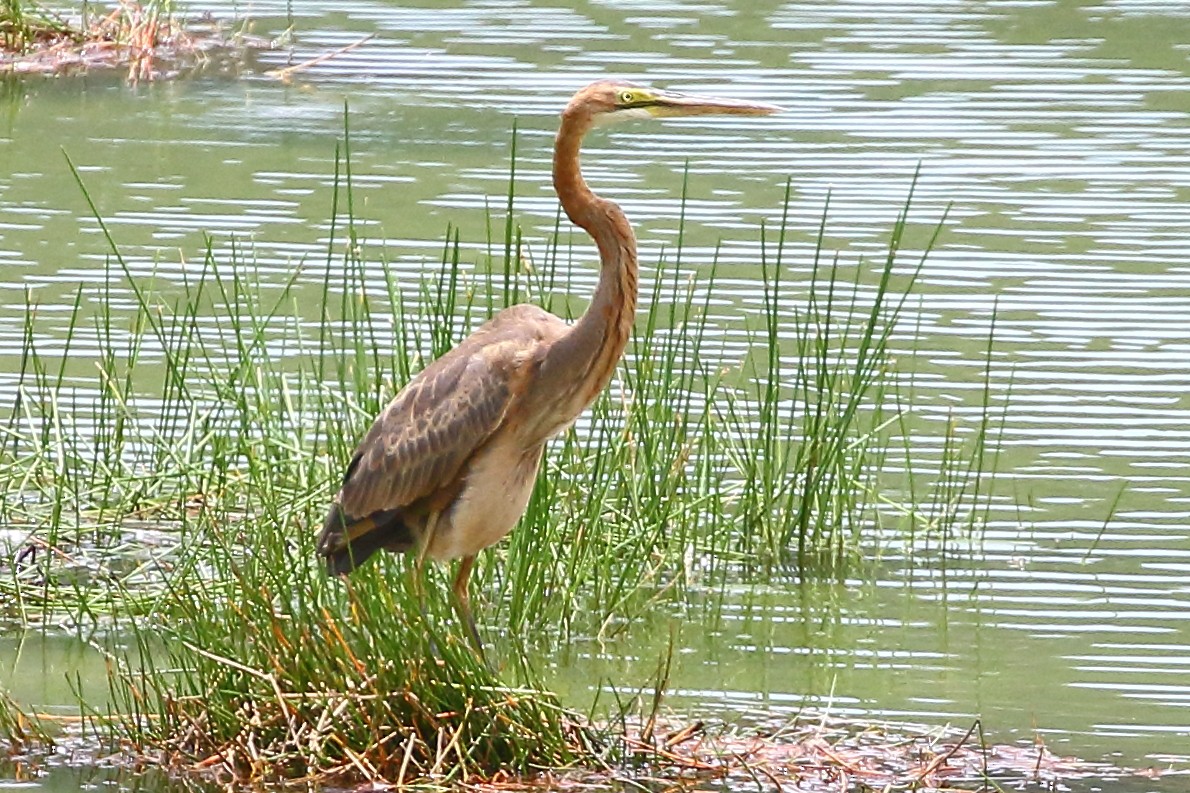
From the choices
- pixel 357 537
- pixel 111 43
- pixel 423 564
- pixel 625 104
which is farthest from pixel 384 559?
pixel 111 43

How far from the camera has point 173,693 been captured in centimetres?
576

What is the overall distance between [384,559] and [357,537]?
14 centimetres

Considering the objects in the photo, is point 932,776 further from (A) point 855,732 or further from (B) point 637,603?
(B) point 637,603

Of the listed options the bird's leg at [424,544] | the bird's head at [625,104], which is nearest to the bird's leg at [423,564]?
the bird's leg at [424,544]

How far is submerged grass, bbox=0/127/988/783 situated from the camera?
5301mm

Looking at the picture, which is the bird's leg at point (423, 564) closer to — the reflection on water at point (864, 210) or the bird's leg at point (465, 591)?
the bird's leg at point (465, 591)

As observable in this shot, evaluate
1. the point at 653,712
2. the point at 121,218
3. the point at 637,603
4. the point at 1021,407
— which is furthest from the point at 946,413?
the point at 121,218

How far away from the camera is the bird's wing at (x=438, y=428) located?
19.4 feet

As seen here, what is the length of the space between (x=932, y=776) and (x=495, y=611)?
1.51m

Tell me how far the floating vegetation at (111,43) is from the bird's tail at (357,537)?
27.3 feet

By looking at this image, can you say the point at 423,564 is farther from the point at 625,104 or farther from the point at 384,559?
the point at 625,104

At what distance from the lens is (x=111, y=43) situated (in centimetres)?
1432

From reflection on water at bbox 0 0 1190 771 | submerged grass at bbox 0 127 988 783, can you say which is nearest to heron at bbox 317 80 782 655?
submerged grass at bbox 0 127 988 783

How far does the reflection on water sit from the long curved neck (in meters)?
0.89
